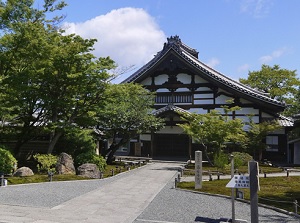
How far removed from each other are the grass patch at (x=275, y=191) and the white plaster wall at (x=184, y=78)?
17.4m

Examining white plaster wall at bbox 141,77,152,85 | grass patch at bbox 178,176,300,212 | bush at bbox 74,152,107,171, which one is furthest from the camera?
white plaster wall at bbox 141,77,152,85

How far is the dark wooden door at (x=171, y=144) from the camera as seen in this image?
33406 mm

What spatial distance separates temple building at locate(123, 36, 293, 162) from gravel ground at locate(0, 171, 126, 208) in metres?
16.5

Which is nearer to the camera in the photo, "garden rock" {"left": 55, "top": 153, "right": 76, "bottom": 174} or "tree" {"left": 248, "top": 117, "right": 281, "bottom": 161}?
"garden rock" {"left": 55, "top": 153, "right": 76, "bottom": 174}

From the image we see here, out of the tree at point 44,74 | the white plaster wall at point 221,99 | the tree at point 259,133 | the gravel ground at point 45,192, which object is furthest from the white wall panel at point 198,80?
the gravel ground at point 45,192

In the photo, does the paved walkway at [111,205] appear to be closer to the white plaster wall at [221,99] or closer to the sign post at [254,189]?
the sign post at [254,189]

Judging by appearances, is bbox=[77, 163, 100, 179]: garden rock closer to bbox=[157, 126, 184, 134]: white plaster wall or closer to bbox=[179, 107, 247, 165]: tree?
bbox=[179, 107, 247, 165]: tree

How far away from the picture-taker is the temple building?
3062cm

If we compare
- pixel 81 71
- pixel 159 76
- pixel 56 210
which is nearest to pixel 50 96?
pixel 81 71

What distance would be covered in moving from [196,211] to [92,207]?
3843 millimetres

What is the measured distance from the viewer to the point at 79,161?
20875 mm

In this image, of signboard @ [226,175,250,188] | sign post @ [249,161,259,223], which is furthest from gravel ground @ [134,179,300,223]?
sign post @ [249,161,259,223]

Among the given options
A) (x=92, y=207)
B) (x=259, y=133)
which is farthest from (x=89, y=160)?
(x=259, y=133)

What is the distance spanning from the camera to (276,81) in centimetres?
4588
